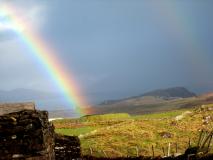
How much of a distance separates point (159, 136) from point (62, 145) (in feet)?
134

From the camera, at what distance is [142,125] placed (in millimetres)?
76062

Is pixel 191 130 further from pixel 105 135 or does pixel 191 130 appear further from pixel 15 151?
pixel 15 151

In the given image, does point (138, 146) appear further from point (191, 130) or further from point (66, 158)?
point (66, 158)

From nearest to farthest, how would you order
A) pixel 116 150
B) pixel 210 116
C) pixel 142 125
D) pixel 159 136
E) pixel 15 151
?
pixel 15 151, pixel 116 150, pixel 159 136, pixel 142 125, pixel 210 116

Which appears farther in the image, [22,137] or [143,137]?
[143,137]

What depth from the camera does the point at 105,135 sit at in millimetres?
66500

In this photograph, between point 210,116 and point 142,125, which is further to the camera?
point 210,116

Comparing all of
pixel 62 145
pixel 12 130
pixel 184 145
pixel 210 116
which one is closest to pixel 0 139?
pixel 12 130

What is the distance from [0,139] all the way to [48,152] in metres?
1.95

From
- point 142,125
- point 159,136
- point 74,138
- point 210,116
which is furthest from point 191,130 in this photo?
point 74,138

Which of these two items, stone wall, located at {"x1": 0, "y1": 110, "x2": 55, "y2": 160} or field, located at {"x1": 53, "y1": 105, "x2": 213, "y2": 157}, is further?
field, located at {"x1": 53, "y1": 105, "x2": 213, "y2": 157}

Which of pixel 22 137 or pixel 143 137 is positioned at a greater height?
pixel 22 137

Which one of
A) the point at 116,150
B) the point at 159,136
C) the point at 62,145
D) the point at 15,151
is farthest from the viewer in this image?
the point at 159,136

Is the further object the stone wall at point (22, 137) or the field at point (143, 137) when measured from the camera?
the field at point (143, 137)
